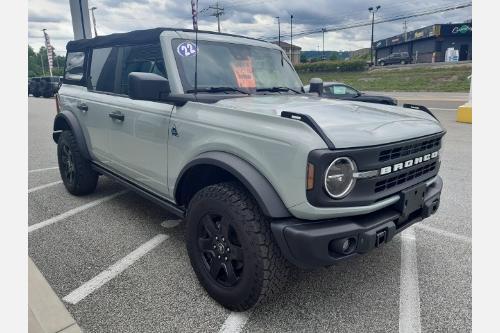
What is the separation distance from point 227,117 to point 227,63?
3.23 feet

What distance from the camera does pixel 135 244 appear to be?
357cm

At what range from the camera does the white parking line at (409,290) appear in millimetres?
2463

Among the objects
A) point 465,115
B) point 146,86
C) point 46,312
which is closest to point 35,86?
point 465,115

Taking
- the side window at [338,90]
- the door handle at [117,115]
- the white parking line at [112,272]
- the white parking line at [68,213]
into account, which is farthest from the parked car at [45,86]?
the white parking line at [112,272]

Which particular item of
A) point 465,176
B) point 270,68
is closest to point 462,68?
point 465,176

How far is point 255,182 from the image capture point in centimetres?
228

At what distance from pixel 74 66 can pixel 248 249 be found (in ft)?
12.8

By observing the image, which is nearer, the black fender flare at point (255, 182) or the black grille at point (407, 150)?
the black fender flare at point (255, 182)

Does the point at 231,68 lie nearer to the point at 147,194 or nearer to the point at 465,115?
the point at 147,194

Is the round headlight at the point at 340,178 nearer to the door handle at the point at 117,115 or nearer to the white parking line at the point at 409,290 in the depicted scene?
the white parking line at the point at 409,290

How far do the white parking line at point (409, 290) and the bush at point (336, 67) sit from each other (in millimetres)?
37359

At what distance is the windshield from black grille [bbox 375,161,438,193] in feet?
4.81

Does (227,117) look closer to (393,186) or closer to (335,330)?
(393,186)

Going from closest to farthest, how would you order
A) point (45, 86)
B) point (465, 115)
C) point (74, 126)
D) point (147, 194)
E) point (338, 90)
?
1. point (147, 194)
2. point (74, 126)
3. point (465, 115)
4. point (338, 90)
5. point (45, 86)
